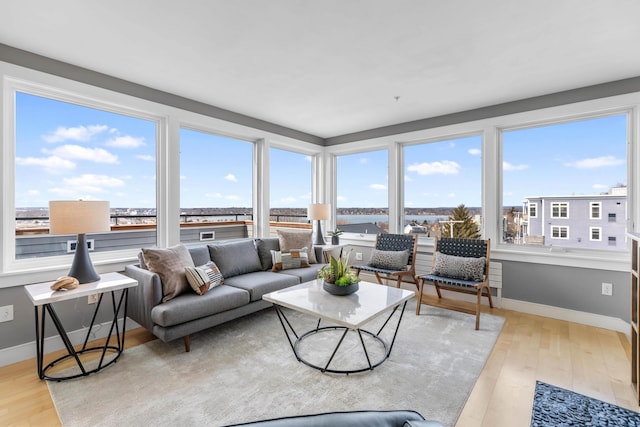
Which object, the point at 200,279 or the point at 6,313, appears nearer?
the point at 6,313

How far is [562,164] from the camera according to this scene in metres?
3.52

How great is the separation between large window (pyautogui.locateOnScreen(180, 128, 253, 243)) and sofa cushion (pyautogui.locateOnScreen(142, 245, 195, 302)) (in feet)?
3.27

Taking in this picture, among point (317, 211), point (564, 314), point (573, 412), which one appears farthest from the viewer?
point (317, 211)

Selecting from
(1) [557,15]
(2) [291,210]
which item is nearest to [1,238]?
(2) [291,210]

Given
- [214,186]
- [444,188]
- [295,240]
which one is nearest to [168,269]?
[214,186]

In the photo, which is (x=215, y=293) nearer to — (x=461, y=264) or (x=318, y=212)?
(x=318, y=212)

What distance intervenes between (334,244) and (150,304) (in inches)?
120

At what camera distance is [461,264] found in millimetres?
3555

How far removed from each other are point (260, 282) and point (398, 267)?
1885 mm

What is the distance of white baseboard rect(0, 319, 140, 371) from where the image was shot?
95.6 inches

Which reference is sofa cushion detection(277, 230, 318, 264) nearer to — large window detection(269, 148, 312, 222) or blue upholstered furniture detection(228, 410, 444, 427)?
large window detection(269, 148, 312, 222)

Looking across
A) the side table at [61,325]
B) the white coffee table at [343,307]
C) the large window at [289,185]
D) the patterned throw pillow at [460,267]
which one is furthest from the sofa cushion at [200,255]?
the patterned throw pillow at [460,267]

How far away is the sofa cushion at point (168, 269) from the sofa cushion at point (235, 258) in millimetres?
576

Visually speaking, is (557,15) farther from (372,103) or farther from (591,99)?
(372,103)
